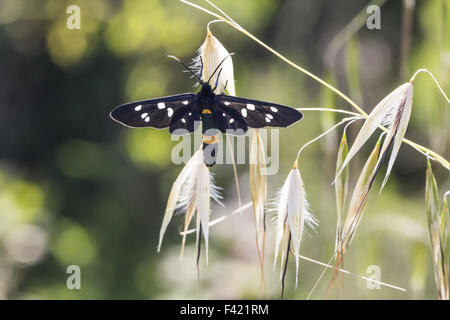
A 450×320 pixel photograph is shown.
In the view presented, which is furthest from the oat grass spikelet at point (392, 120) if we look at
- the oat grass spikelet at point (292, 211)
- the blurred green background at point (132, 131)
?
the blurred green background at point (132, 131)

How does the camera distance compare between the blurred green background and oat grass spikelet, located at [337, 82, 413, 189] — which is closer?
oat grass spikelet, located at [337, 82, 413, 189]

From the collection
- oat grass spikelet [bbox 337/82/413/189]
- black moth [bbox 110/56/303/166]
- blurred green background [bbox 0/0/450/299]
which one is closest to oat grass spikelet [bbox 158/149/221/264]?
black moth [bbox 110/56/303/166]

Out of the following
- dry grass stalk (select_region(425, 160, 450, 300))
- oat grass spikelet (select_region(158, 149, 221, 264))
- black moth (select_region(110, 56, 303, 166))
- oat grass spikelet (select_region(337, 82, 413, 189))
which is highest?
black moth (select_region(110, 56, 303, 166))

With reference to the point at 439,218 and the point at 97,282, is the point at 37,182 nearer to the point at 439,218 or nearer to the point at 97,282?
the point at 97,282

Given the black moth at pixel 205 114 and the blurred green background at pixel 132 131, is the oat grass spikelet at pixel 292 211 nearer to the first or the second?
the black moth at pixel 205 114

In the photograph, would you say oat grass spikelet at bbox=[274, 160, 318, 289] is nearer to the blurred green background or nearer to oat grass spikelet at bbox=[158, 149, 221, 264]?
oat grass spikelet at bbox=[158, 149, 221, 264]

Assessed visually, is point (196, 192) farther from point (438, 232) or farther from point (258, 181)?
point (438, 232)
